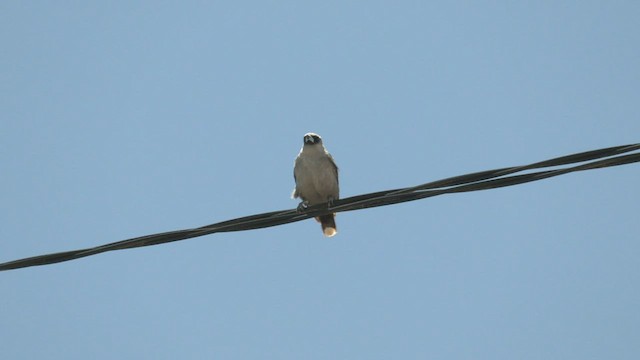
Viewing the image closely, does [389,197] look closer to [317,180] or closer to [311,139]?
[317,180]

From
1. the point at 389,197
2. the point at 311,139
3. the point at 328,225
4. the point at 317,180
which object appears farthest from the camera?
the point at 311,139

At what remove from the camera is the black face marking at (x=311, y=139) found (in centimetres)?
1241

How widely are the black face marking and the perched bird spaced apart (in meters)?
0.13

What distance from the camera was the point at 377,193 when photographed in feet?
21.1

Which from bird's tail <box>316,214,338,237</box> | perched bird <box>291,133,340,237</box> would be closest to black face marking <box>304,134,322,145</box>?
perched bird <box>291,133,340,237</box>

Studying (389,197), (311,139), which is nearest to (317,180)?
(311,139)

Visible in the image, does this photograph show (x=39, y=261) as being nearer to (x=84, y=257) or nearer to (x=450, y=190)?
(x=84, y=257)

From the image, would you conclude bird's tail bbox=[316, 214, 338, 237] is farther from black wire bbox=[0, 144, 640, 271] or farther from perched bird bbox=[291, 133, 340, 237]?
black wire bbox=[0, 144, 640, 271]

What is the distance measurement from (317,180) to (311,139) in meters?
0.91

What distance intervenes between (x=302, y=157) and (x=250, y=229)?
579cm

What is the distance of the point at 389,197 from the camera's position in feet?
20.8

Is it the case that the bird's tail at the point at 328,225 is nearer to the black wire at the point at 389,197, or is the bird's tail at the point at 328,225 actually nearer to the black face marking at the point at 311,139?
the black face marking at the point at 311,139

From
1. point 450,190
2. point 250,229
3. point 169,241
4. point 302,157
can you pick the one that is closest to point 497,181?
point 450,190

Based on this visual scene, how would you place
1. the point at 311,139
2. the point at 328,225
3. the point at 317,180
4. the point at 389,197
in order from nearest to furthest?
the point at 389,197, the point at 317,180, the point at 328,225, the point at 311,139
